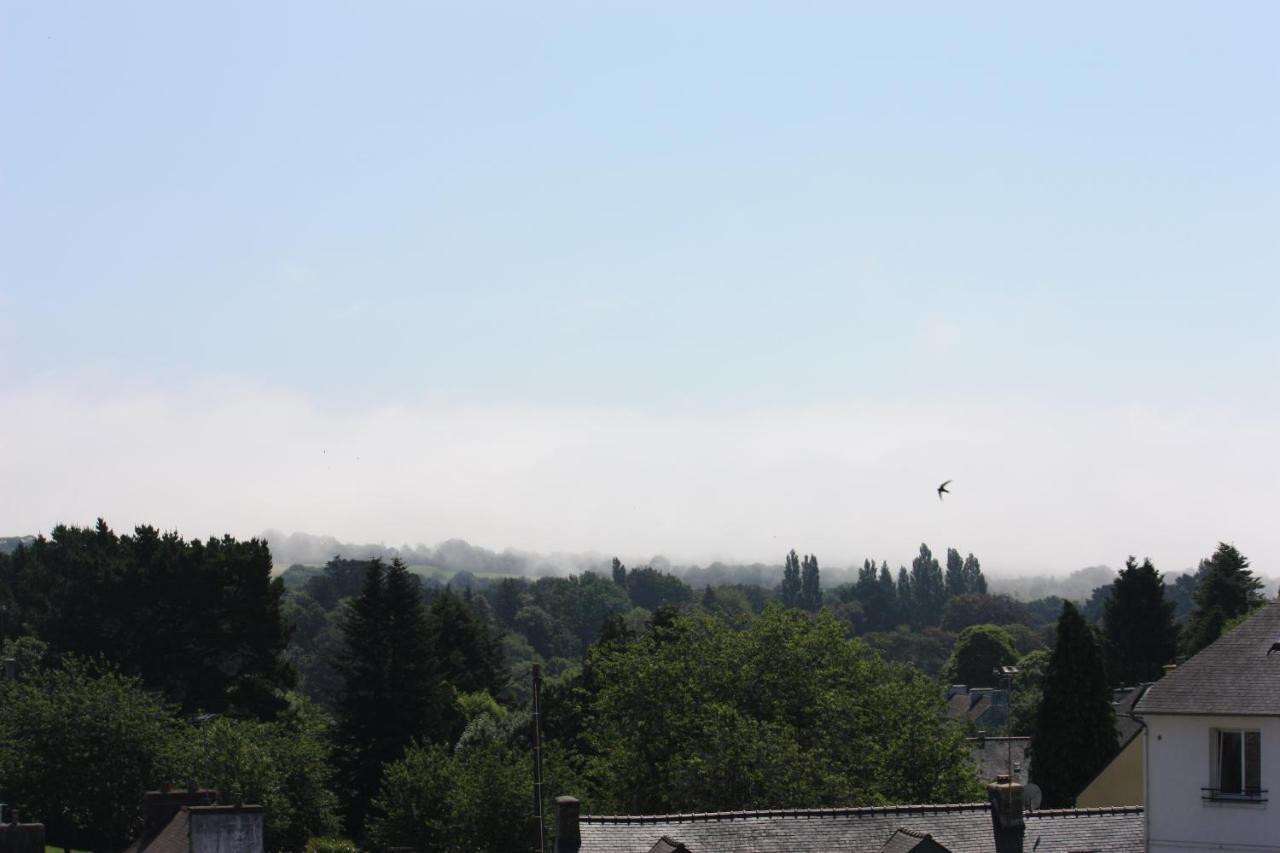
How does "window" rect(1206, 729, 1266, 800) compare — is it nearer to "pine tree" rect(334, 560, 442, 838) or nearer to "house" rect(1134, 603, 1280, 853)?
"house" rect(1134, 603, 1280, 853)

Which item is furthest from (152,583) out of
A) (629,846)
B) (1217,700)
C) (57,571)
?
(1217,700)

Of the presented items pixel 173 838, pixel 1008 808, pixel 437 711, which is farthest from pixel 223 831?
pixel 437 711

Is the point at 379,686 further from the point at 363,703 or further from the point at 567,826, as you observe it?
the point at 567,826

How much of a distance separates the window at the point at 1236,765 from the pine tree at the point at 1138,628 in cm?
8678

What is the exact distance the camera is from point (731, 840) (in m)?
36.9

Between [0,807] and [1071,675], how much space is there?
1772 inches

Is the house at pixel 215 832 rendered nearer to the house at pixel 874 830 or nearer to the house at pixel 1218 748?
the house at pixel 874 830

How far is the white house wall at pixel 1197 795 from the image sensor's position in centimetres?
3117

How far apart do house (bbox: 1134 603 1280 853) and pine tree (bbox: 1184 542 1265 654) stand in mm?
82085

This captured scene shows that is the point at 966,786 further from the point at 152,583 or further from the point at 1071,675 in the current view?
the point at 152,583

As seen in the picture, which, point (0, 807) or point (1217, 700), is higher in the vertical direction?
point (1217, 700)

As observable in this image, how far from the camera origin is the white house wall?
31.2 meters

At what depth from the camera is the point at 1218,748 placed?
1257 inches

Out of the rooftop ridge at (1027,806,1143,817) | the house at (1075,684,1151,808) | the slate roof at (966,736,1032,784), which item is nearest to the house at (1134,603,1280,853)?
the rooftop ridge at (1027,806,1143,817)
